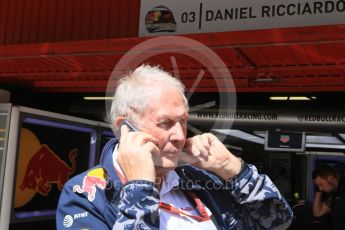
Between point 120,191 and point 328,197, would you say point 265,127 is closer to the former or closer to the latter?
point 328,197

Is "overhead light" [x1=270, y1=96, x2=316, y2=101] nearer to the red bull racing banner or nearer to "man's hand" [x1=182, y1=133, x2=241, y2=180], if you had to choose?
the red bull racing banner

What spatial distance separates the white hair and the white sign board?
6.29 ft

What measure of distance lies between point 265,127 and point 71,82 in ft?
7.25

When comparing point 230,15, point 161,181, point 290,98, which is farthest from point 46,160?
point 161,181

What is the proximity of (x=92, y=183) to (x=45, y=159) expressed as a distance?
11.1 ft

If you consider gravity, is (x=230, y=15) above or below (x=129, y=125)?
above

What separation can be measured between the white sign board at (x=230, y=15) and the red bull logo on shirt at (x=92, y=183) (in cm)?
219

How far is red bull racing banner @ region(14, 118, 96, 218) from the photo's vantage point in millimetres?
4441

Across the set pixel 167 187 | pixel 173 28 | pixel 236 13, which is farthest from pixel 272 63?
pixel 167 187

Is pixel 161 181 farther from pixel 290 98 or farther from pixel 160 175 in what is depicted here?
pixel 290 98

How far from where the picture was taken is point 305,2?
10.7 ft

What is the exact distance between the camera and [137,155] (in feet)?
4.56

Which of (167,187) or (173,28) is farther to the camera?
(173,28)

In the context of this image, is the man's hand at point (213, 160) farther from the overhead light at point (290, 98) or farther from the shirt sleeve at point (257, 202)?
the overhead light at point (290, 98)
